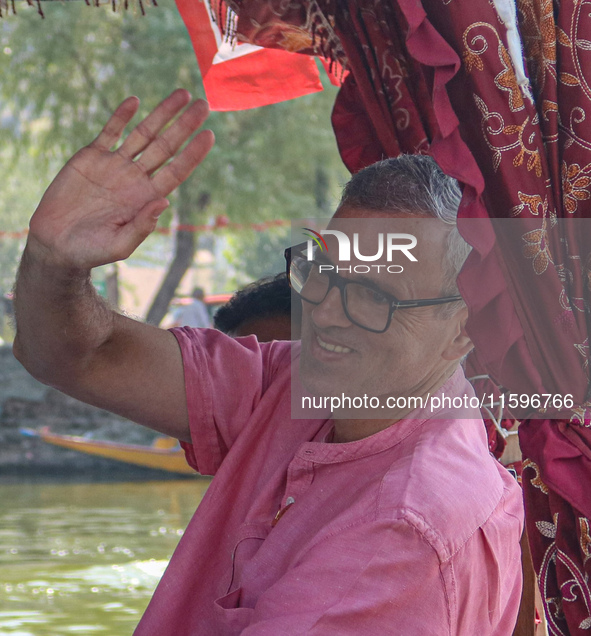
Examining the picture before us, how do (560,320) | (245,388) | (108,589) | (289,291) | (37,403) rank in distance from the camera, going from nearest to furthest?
(560,320) < (245,388) < (289,291) < (108,589) < (37,403)

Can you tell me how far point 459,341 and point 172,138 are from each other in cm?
69

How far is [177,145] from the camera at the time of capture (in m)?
1.64

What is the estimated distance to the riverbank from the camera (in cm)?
1056

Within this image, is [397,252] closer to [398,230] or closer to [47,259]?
[398,230]

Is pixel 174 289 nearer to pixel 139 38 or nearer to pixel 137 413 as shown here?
pixel 139 38

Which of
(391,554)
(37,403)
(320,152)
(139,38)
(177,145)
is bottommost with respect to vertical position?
Result: (37,403)

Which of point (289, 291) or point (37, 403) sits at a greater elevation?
point (289, 291)

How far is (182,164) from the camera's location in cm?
165

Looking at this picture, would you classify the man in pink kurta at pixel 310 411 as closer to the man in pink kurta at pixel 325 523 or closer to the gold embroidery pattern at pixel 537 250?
the man in pink kurta at pixel 325 523

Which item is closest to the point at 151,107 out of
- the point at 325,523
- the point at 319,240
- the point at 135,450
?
the point at 135,450

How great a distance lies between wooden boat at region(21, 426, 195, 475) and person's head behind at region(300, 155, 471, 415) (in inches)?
331

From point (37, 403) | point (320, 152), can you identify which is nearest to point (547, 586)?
point (37, 403)

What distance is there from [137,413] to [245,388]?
232 mm

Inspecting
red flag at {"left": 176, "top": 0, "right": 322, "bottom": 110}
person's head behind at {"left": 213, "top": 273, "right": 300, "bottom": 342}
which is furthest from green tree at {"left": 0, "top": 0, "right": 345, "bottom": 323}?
person's head behind at {"left": 213, "top": 273, "right": 300, "bottom": 342}
